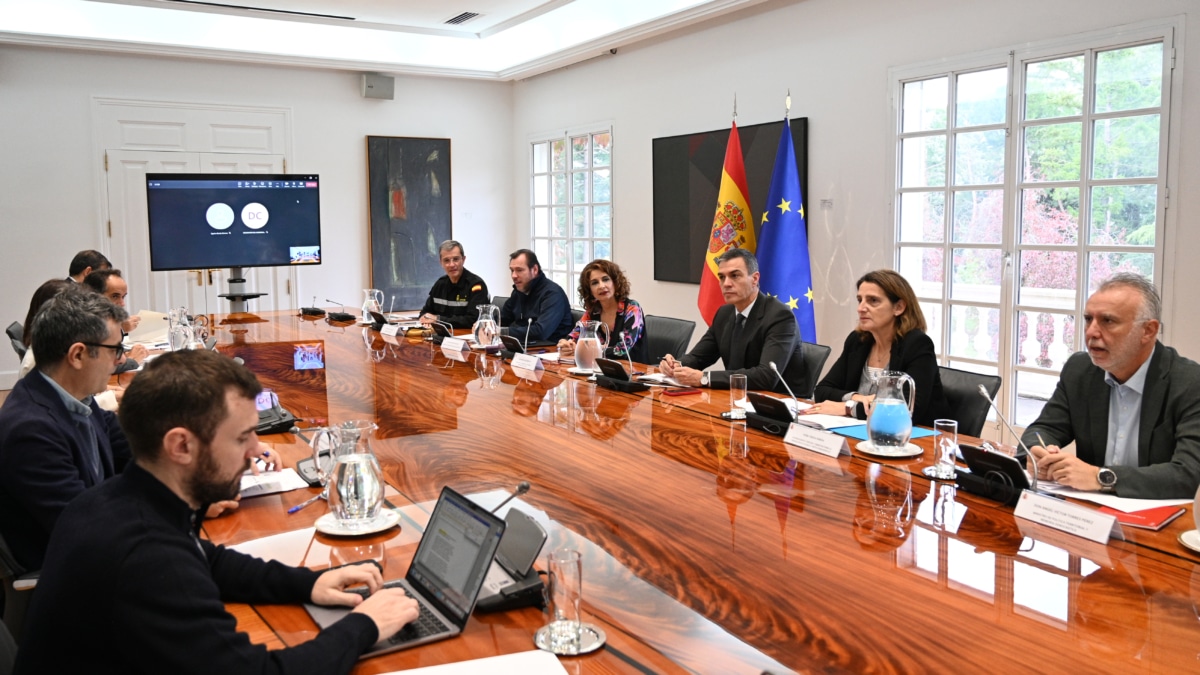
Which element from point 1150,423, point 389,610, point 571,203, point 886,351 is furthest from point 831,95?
point 389,610

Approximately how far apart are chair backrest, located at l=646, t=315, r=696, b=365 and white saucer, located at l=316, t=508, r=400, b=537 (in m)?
2.79

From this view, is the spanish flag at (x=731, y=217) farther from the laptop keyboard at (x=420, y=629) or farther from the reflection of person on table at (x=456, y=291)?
the laptop keyboard at (x=420, y=629)

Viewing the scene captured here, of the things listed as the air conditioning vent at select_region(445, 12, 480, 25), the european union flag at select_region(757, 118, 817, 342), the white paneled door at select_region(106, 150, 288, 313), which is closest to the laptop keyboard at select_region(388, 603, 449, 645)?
the european union flag at select_region(757, 118, 817, 342)

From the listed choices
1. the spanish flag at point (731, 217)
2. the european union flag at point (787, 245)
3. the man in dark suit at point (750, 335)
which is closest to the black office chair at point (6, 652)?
the man in dark suit at point (750, 335)

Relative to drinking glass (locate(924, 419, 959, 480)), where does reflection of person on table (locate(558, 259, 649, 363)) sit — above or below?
above

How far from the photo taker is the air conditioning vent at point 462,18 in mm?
7694

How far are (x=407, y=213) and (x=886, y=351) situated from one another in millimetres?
6263

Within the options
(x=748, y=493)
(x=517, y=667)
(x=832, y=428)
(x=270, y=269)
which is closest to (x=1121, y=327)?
A: (x=832, y=428)

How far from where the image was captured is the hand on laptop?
1353mm

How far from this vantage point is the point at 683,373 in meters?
3.47

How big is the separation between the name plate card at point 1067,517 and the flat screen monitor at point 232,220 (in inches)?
261

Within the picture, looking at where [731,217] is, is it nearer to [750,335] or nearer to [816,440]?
[750,335]

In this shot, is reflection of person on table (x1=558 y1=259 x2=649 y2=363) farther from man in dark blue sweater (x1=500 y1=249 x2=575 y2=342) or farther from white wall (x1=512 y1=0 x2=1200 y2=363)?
white wall (x1=512 y1=0 x2=1200 y2=363)

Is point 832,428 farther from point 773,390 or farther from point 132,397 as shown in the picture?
point 132,397
